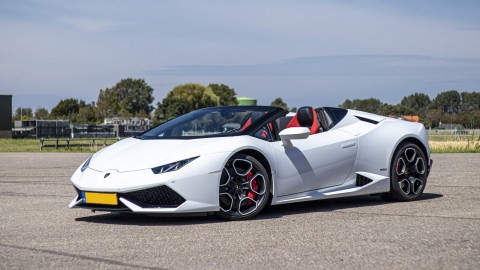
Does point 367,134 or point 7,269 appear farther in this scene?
point 367,134

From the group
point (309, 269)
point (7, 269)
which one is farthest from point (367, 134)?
point (7, 269)

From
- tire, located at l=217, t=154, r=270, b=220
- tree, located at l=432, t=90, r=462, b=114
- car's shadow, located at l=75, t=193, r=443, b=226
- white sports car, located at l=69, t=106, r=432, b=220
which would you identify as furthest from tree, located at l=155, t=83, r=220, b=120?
tire, located at l=217, t=154, r=270, b=220

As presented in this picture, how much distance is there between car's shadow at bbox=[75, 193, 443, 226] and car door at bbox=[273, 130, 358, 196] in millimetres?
300

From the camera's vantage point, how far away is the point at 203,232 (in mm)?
6617

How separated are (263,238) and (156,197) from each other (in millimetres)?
1241

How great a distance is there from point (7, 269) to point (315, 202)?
15.9 ft

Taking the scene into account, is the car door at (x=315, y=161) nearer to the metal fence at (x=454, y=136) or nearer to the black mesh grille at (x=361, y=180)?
the black mesh grille at (x=361, y=180)

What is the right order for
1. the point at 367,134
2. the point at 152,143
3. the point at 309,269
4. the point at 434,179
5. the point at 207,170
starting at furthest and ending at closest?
the point at 434,179 < the point at 367,134 < the point at 152,143 < the point at 207,170 < the point at 309,269

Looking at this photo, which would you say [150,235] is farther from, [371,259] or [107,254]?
[371,259]

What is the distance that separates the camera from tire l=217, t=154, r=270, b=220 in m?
7.32

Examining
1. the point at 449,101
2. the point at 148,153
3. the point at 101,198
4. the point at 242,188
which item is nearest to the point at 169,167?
the point at 148,153

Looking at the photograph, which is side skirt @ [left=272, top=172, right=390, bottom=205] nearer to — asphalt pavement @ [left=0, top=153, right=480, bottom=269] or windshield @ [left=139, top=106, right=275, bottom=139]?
asphalt pavement @ [left=0, top=153, right=480, bottom=269]

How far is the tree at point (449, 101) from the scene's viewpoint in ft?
482

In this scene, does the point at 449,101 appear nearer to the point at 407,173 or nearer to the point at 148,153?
the point at 407,173
